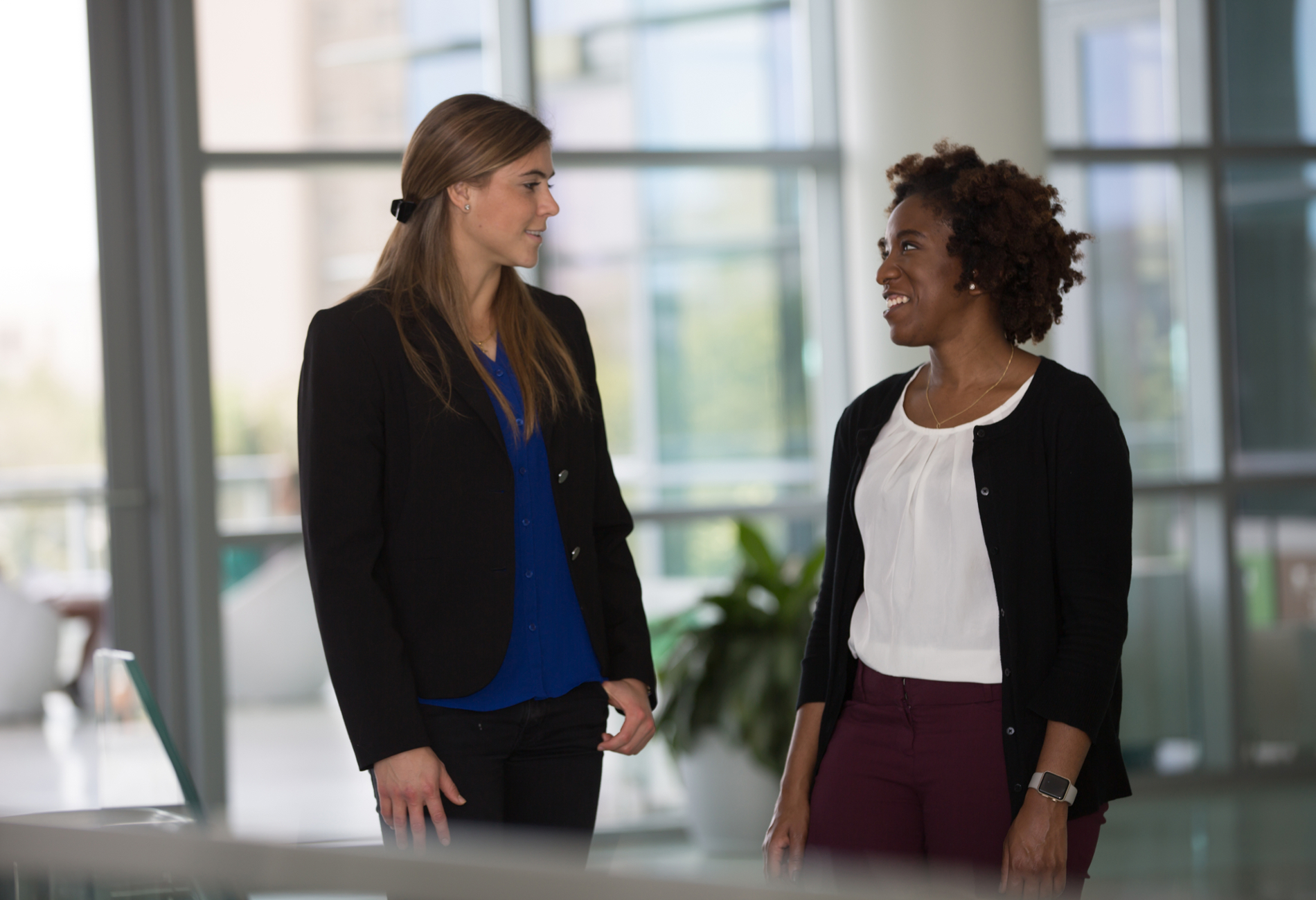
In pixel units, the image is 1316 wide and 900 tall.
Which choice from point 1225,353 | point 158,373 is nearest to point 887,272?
point 158,373

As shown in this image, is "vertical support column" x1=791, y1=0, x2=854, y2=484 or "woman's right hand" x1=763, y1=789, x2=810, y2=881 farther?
"vertical support column" x1=791, y1=0, x2=854, y2=484

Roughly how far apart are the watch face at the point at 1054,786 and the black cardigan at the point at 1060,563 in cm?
3

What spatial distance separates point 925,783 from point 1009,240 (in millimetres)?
734

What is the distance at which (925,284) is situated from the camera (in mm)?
1886

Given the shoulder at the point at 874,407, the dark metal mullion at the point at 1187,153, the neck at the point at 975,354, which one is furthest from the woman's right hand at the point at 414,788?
the dark metal mullion at the point at 1187,153

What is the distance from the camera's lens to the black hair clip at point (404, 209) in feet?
6.20

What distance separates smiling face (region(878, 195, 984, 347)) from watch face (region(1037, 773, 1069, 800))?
0.61 metres

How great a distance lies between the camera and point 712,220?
4680 mm

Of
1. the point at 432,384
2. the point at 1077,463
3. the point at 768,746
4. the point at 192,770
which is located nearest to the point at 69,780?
the point at 192,770

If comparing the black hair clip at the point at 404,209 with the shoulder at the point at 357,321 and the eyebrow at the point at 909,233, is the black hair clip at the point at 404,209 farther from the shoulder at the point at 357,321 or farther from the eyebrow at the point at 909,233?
the eyebrow at the point at 909,233

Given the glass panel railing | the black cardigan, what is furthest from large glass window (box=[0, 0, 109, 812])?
the black cardigan

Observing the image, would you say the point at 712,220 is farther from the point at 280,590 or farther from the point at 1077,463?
the point at 1077,463

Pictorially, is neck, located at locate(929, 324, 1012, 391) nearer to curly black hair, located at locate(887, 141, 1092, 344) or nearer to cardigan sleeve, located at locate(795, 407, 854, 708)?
curly black hair, located at locate(887, 141, 1092, 344)

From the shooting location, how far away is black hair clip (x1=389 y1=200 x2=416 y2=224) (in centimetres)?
189
